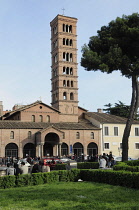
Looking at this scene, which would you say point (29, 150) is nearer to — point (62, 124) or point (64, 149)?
point (64, 149)

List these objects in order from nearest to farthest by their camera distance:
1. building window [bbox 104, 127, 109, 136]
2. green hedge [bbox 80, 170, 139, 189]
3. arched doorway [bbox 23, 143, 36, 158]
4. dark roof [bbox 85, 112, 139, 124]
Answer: green hedge [bbox 80, 170, 139, 189] < arched doorway [bbox 23, 143, 36, 158] < building window [bbox 104, 127, 109, 136] < dark roof [bbox 85, 112, 139, 124]

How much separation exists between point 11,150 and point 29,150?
9.86 feet

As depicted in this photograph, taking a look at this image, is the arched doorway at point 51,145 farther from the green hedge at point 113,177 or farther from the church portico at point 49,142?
the green hedge at point 113,177

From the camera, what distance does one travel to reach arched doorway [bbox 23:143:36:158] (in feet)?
149

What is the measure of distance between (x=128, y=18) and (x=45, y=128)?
76.5 feet

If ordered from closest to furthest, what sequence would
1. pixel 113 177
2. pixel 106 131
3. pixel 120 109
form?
pixel 113 177 → pixel 106 131 → pixel 120 109

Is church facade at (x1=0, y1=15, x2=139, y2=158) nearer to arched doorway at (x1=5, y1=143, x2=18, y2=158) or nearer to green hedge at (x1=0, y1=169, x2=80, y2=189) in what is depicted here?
arched doorway at (x1=5, y1=143, x2=18, y2=158)

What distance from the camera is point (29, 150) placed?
4575 cm

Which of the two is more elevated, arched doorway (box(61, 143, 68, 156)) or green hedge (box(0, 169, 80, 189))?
green hedge (box(0, 169, 80, 189))

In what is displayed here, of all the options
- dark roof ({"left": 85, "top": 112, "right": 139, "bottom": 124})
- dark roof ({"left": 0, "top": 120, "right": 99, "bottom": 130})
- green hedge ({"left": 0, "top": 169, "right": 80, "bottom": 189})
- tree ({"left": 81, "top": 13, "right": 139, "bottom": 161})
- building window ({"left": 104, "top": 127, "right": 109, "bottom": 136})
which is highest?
tree ({"left": 81, "top": 13, "right": 139, "bottom": 161})

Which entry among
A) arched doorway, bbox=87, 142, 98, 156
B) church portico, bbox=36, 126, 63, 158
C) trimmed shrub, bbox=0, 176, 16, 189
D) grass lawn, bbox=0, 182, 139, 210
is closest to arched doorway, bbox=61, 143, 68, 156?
church portico, bbox=36, 126, 63, 158

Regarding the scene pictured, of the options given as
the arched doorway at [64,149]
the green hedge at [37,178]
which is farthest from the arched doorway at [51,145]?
the green hedge at [37,178]

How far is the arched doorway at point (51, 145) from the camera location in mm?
47059

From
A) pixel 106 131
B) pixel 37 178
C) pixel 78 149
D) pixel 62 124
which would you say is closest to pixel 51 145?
pixel 62 124
